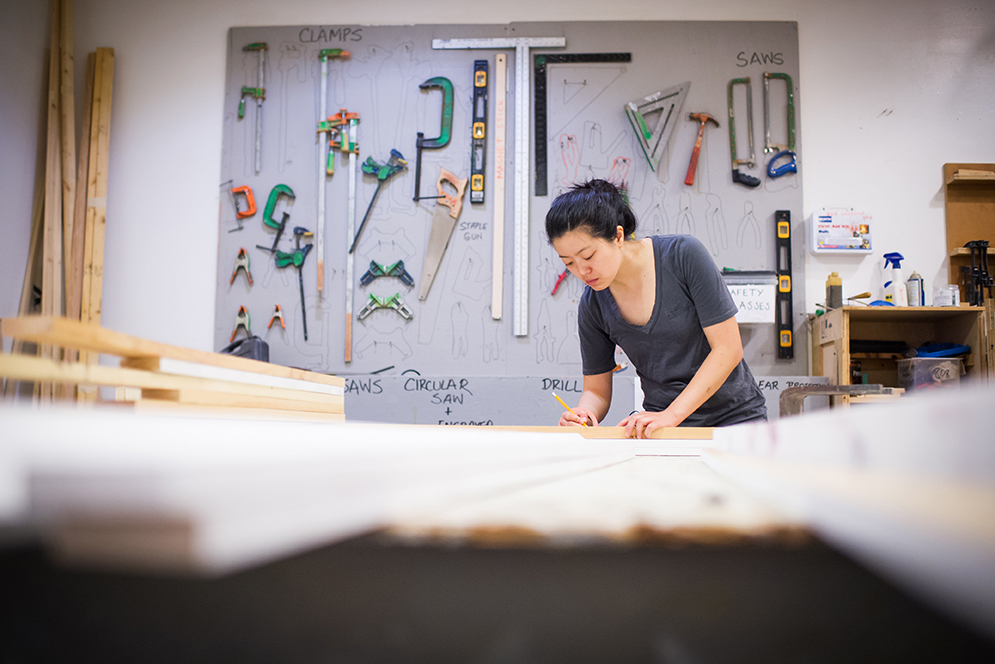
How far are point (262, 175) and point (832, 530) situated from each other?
12.3ft

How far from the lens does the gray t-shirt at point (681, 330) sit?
159 cm

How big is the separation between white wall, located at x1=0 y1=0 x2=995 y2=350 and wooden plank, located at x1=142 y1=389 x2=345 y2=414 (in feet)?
8.17

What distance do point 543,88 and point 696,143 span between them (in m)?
0.94

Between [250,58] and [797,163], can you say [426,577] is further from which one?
[250,58]

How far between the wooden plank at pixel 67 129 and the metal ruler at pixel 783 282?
4023mm

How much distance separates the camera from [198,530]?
0.58 ft

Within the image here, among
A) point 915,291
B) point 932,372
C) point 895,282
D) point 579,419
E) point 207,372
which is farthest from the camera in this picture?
point 895,282

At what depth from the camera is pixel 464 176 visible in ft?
11.4

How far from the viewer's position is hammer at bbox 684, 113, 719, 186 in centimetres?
340

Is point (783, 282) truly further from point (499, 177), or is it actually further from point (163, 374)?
point (163, 374)

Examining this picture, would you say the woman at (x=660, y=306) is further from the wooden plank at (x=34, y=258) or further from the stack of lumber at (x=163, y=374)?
the wooden plank at (x=34, y=258)

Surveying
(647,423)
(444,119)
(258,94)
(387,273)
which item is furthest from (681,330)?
(258,94)

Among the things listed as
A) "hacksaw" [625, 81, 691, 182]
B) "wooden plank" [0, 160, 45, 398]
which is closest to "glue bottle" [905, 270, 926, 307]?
→ "hacksaw" [625, 81, 691, 182]

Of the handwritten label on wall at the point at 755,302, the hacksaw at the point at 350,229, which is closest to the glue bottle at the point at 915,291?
the handwritten label on wall at the point at 755,302
